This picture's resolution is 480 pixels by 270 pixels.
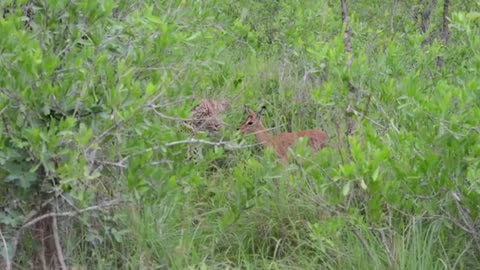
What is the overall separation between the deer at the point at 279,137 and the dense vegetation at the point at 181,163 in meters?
0.26

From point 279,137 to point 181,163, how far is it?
139 cm

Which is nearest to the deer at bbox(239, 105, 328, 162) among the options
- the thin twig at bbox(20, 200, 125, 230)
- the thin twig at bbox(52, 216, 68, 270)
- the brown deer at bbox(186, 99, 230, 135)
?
the brown deer at bbox(186, 99, 230, 135)

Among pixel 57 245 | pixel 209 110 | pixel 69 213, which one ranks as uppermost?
pixel 69 213

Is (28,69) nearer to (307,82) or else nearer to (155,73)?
(155,73)

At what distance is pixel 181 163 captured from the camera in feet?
13.1

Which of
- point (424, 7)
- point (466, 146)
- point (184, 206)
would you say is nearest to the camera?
point (466, 146)

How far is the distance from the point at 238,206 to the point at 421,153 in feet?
3.11

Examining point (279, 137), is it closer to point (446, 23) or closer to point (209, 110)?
point (209, 110)

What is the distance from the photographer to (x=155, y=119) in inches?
153

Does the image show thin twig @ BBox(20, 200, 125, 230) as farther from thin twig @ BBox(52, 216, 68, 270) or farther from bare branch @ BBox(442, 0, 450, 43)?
bare branch @ BBox(442, 0, 450, 43)

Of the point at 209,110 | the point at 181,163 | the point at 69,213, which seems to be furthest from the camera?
the point at 209,110

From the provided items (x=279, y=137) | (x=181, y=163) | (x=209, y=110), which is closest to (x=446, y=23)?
(x=209, y=110)

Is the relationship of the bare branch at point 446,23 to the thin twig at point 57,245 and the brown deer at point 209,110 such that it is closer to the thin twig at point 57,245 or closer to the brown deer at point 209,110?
the brown deer at point 209,110

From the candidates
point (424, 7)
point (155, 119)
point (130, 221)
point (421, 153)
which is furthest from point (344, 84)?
point (424, 7)
